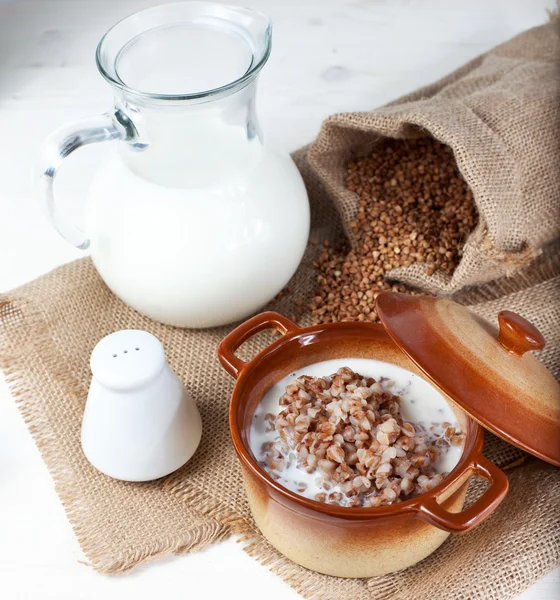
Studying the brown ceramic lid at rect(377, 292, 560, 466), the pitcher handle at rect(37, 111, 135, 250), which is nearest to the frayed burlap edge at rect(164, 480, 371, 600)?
the brown ceramic lid at rect(377, 292, 560, 466)

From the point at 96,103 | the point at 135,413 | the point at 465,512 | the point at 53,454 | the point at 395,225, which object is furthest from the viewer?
the point at 96,103

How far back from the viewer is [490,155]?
1280mm

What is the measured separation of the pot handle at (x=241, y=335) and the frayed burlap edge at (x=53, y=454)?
0.67 feet

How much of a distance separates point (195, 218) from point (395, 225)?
0.37 m

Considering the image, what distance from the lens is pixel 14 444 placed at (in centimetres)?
123

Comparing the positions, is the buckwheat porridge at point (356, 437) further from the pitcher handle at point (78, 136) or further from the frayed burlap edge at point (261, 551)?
the pitcher handle at point (78, 136)

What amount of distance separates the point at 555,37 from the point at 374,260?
2.15ft

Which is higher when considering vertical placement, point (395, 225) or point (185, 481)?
point (395, 225)

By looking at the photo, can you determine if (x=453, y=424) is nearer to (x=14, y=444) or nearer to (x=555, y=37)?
(x=14, y=444)

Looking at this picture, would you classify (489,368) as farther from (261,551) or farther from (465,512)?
(261,551)

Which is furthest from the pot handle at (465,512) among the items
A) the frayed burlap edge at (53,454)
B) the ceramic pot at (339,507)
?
the frayed burlap edge at (53,454)

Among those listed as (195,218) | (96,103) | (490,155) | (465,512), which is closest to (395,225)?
(490,155)

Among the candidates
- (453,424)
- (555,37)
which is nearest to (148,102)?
(453,424)

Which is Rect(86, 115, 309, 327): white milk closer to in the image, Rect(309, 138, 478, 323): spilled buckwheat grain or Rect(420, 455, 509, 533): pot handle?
Rect(309, 138, 478, 323): spilled buckwheat grain
